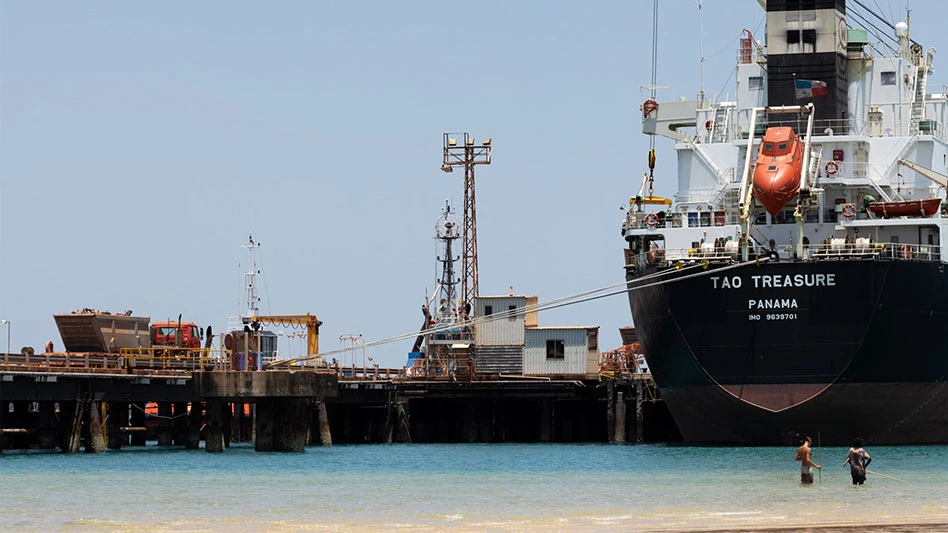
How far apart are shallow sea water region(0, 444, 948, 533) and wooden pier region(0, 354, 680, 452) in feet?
5.20

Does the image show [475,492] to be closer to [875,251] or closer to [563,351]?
[875,251]

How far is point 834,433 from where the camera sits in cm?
5484

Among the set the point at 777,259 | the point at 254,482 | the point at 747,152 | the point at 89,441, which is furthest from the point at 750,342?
the point at 89,441

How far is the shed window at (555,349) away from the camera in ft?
245

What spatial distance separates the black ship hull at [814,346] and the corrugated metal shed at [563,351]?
1814 cm

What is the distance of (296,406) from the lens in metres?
57.4

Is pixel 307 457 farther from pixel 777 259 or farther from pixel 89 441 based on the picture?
pixel 777 259

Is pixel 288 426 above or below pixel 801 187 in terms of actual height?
below

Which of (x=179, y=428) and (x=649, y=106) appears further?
(x=179, y=428)

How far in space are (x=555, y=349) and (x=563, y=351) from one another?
379 mm

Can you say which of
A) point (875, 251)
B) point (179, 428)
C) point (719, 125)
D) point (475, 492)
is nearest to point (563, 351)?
point (719, 125)

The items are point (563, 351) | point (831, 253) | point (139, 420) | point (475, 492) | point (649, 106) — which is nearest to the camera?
point (475, 492)

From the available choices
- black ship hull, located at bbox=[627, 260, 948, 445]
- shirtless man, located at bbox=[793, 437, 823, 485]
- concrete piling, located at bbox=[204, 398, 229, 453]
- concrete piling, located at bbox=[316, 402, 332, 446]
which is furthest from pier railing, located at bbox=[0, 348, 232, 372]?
shirtless man, located at bbox=[793, 437, 823, 485]

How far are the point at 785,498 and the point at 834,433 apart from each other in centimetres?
1610
